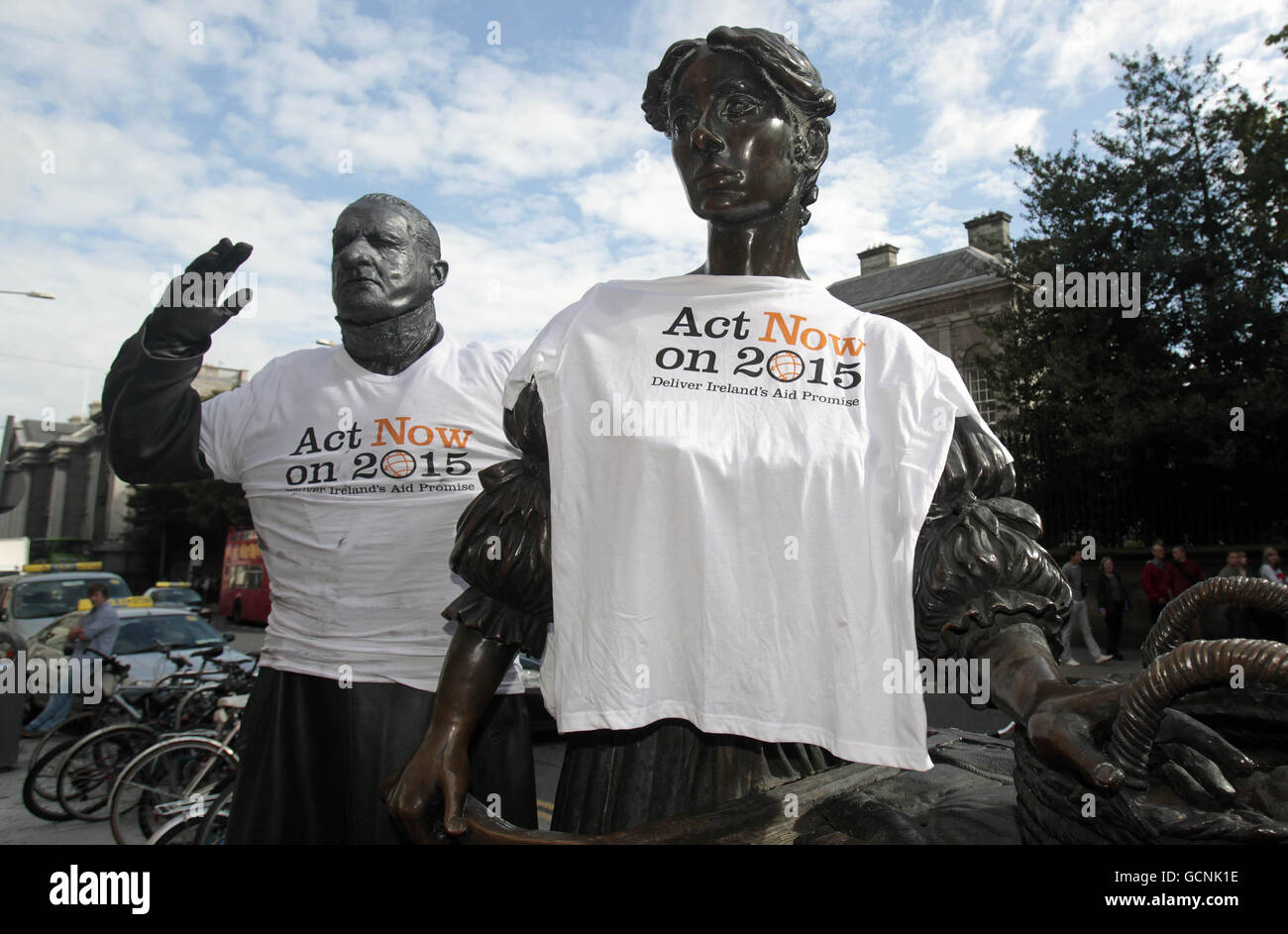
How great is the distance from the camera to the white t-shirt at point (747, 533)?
155 centimetres

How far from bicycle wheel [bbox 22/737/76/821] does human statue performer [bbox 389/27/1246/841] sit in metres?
6.39

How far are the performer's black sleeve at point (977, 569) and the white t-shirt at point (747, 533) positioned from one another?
78 millimetres

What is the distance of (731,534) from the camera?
160 centimetres

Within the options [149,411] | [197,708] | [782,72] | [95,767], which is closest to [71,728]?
[95,767]

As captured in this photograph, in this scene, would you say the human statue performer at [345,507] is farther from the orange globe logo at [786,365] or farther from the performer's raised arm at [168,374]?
the orange globe logo at [786,365]

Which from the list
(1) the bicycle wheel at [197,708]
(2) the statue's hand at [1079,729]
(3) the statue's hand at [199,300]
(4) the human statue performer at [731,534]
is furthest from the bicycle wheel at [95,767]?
(2) the statue's hand at [1079,729]

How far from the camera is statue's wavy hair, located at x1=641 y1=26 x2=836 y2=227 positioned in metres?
1.79

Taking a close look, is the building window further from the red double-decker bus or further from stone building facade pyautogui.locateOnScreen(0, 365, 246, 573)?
stone building facade pyautogui.locateOnScreen(0, 365, 246, 573)

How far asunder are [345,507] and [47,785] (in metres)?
6.11

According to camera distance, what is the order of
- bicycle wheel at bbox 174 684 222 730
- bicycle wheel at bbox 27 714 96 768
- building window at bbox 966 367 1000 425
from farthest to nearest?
building window at bbox 966 367 1000 425 < bicycle wheel at bbox 27 714 96 768 < bicycle wheel at bbox 174 684 222 730

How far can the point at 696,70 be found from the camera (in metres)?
1.84

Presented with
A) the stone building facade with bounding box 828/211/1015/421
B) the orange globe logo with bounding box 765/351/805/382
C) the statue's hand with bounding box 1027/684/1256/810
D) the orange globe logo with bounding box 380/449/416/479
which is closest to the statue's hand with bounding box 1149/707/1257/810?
the statue's hand with bounding box 1027/684/1256/810
